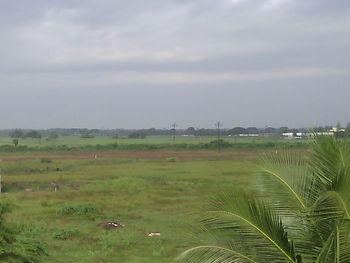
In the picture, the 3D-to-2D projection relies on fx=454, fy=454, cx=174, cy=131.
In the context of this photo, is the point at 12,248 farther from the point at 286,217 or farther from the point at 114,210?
the point at 114,210

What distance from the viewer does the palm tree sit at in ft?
14.6

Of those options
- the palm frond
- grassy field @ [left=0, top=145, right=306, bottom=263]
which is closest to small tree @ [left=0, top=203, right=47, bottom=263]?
grassy field @ [left=0, top=145, right=306, bottom=263]

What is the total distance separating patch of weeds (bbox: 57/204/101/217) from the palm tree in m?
16.3

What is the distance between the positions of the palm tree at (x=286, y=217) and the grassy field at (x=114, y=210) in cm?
26

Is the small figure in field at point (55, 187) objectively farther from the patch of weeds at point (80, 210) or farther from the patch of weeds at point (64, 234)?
the patch of weeds at point (64, 234)

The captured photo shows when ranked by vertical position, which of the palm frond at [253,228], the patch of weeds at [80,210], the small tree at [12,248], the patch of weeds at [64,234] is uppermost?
the palm frond at [253,228]

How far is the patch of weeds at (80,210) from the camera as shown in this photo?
2035 cm

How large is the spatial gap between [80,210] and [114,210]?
1.80 meters

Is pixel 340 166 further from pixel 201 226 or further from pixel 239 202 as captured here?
pixel 201 226

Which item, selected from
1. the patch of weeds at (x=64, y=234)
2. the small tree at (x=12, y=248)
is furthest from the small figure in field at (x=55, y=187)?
the small tree at (x=12, y=248)

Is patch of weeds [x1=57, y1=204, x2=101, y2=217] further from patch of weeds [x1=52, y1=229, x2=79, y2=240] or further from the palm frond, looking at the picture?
the palm frond

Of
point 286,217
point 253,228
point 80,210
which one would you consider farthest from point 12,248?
point 80,210

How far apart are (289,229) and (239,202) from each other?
0.75m

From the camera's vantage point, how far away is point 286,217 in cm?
491
